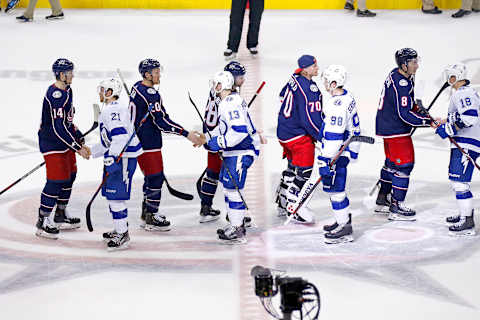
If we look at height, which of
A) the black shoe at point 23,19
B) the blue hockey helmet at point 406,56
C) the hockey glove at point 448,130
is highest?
the blue hockey helmet at point 406,56

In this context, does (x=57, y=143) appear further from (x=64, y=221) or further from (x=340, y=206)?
(x=340, y=206)

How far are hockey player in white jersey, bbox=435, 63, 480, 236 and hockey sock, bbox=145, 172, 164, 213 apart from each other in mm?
2031

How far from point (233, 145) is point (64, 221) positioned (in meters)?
1.50

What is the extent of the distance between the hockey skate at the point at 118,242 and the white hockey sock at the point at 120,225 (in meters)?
0.03

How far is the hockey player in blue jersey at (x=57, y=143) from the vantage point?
6.37 metres

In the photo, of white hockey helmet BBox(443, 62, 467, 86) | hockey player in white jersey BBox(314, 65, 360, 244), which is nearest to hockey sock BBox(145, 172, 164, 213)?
hockey player in white jersey BBox(314, 65, 360, 244)

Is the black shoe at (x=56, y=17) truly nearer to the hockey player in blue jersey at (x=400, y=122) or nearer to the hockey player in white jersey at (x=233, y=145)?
the hockey player in white jersey at (x=233, y=145)

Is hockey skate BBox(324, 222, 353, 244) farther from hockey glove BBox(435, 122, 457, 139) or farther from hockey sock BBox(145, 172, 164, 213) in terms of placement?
hockey sock BBox(145, 172, 164, 213)

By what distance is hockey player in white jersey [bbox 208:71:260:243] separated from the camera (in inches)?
246

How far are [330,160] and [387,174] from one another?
37.7 inches

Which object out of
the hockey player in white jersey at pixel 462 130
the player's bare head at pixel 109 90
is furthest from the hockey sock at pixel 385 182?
the player's bare head at pixel 109 90

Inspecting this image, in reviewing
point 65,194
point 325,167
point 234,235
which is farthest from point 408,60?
point 65,194

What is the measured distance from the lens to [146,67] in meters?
6.46

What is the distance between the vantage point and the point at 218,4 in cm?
1300
